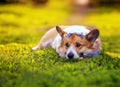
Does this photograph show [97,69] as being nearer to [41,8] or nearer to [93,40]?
[93,40]

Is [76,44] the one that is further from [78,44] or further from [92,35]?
[92,35]

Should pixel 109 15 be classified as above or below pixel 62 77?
below

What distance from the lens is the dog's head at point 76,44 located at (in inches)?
353

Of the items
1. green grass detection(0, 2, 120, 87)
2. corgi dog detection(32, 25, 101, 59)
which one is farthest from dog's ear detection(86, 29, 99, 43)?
green grass detection(0, 2, 120, 87)

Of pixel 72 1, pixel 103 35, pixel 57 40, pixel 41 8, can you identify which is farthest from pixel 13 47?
pixel 72 1

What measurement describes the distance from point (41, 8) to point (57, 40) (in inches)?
675

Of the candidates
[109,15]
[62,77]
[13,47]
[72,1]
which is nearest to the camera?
[62,77]

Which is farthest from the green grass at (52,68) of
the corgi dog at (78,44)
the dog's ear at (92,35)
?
the dog's ear at (92,35)

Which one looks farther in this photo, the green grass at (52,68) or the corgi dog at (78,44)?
the corgi dog at (78,44)

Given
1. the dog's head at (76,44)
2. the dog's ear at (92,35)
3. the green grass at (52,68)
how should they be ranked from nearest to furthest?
the green grass at (52,68) → the dog's head at (76,44) → the dog's ear at (92,35)

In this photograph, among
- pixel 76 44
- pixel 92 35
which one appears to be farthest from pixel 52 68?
pixel 92 35

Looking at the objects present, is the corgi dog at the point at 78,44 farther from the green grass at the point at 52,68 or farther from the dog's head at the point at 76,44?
the green grass at the point at 52,68

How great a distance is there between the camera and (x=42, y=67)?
8.53 m

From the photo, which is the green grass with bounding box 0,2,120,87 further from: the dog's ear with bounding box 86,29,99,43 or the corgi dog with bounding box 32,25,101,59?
the dog's ear with bounding box 86,29,99,43
